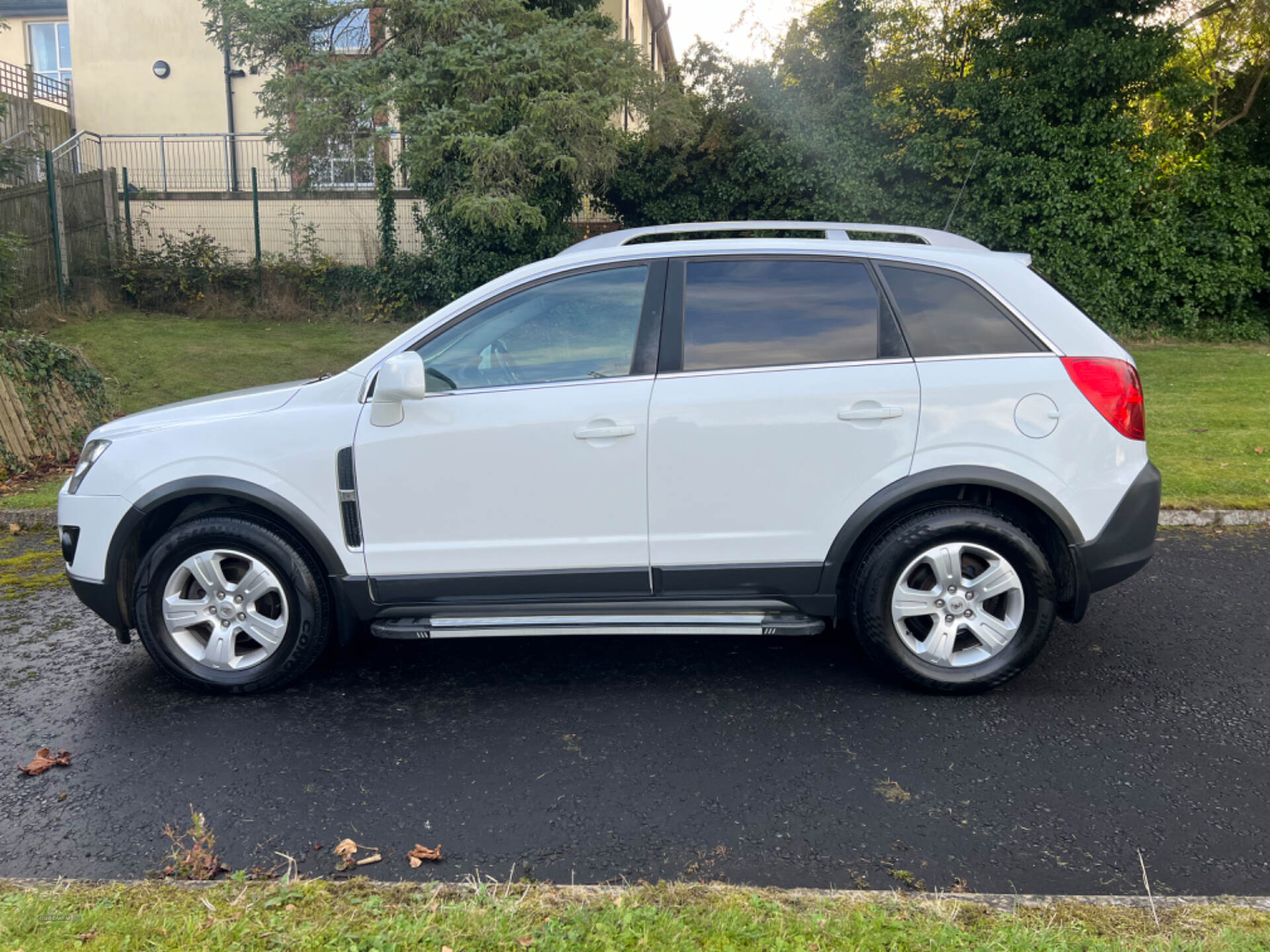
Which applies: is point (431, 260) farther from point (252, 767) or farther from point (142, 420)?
point (252, 767)

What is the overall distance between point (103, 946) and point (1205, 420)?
1038 centimetres

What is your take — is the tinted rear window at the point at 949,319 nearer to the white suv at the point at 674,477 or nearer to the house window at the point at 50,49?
the white suv at the point at 674,477

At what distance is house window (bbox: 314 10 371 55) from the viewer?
16.4 metres

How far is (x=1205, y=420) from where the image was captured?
10.3 m

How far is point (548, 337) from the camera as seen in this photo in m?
4.56

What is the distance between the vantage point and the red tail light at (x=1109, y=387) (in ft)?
14.3

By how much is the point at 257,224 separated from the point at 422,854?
1762 centimetres

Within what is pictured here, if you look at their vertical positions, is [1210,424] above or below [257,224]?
below

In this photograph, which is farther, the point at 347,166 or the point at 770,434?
the point at 347,166

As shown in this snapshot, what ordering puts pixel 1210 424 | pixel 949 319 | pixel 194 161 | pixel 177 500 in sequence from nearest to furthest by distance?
pixel 949 319 < pixel 177 500 < pixel 1210 424 < pixel 194 161

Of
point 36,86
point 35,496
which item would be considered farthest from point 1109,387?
point 36,86

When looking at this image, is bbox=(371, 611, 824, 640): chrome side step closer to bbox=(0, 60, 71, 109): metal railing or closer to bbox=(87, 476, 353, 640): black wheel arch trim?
bbox=(87, 476, 353, 640): black wheel arch trim

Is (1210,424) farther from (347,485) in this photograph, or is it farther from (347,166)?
(347,166)

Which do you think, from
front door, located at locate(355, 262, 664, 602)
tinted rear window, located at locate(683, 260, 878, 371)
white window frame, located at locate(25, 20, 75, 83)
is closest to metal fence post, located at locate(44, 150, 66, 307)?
front door, located at locate(355, 262, 664, 602)
